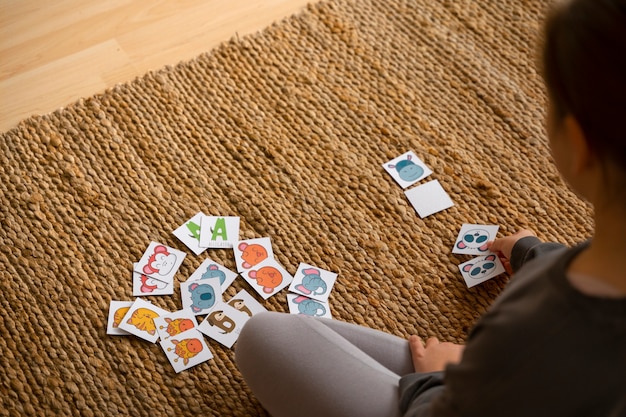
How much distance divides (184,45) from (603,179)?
54.3 inches

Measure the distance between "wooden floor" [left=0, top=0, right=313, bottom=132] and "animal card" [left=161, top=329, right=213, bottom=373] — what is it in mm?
698

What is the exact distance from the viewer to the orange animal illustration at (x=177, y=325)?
1416 millimetres

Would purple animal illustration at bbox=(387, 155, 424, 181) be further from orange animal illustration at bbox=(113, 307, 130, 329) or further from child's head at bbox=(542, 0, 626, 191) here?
child's head at bbox=(542, 0, 626, 191)

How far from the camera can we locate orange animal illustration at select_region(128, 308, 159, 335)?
1413mm

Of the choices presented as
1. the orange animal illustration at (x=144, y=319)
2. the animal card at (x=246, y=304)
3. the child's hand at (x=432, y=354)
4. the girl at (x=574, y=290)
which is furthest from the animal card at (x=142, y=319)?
the girl at (x=574, y=290)

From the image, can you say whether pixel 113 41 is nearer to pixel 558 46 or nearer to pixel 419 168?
pixel 419 168

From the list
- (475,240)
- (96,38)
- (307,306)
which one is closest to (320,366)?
(307,306)

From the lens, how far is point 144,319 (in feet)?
4.67

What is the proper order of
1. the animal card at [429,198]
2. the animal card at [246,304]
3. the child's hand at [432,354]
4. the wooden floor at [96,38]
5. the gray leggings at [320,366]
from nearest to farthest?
1. the gray leggings at [320,366]
2. the child's hand at [432,354]
3. the animal card at [246,304]
4. the animal card at [429,198]
5. the wooden floor at [96,38]

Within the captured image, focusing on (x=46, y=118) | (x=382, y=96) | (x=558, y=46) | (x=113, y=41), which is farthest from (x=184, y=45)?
(x=558, y=46)

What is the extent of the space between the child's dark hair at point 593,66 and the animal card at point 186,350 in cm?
92

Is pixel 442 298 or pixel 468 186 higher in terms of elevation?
pixel 468 186

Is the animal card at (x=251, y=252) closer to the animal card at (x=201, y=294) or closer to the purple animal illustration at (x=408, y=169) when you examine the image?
the animal card at (x=201, y=294)

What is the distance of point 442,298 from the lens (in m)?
1.47
